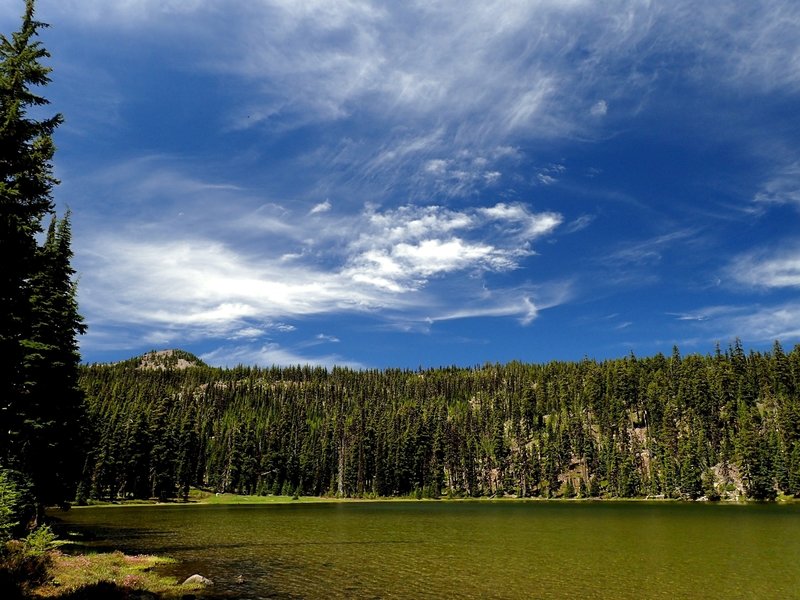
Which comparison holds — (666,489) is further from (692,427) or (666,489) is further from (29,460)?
(29,460)

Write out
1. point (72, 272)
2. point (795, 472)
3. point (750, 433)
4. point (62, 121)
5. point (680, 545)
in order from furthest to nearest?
1. point (750, 433)
2. point (795, 472)
3. point (680, 545)
4. point (72, 272)
5. point (62, 121)

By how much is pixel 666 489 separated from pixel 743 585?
485ft

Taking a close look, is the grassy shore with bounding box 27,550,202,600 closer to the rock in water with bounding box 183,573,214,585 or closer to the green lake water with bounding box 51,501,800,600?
the rock in water with bounding box 183,573,214,585

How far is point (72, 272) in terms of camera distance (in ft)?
151

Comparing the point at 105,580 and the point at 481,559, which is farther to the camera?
the point at 481,559

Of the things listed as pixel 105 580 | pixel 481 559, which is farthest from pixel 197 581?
pixel 481 559

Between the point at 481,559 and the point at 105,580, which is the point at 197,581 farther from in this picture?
the point at 481,559

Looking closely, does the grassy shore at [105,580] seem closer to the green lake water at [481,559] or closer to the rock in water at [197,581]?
the rock in water at [197,581]

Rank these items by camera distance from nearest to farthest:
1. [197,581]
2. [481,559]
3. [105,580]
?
[105,580], [197,581], [481,559]

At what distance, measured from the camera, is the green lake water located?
3034 centimetres

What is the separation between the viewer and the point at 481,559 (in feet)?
135

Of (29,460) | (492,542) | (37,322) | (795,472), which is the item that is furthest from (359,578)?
(795,472)

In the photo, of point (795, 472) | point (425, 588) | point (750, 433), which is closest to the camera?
point (425, 588)

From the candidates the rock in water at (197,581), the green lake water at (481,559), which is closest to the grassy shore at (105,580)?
the rock in water at (197,581)
